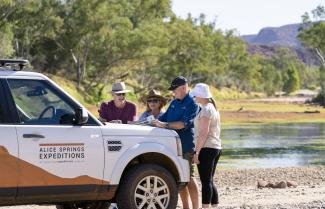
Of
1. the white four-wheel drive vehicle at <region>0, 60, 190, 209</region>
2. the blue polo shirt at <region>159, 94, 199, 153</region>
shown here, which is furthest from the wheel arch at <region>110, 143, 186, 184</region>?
the blue polo shirt at <region>159, 94, 199, 153</region>

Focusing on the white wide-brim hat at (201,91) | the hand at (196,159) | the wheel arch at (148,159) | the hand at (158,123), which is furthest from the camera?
the white wide-brim hat at (201,91)

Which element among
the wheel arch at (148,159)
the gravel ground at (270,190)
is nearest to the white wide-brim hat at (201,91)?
the wheel arch at (148,159)

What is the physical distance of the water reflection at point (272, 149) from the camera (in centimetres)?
2562

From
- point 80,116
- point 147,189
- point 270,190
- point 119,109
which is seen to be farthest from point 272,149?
point 80,116

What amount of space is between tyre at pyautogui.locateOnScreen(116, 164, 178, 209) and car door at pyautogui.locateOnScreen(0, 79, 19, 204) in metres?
1.39

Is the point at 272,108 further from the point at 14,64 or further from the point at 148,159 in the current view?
the point at 14,64

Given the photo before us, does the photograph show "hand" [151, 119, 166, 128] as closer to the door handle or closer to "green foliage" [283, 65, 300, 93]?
the door handle

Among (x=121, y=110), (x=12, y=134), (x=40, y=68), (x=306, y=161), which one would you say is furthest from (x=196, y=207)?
(x=40, y=68)

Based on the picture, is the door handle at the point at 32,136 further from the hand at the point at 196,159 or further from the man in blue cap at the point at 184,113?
the hand at the point at 196,159

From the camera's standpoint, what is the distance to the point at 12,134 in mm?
8000

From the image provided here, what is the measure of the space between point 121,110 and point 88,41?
61.0 metres

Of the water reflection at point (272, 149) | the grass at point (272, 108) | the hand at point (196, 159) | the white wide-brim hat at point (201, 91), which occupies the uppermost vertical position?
the white wide-brim hat at point (201, 91)

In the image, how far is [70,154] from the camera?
8391 millimetres

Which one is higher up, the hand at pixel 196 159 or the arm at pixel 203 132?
the arm at pixel 203 132
